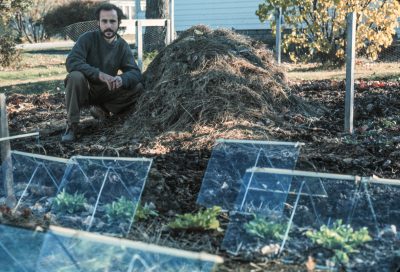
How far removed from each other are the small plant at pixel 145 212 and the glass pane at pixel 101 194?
65mm

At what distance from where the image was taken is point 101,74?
21.6ft

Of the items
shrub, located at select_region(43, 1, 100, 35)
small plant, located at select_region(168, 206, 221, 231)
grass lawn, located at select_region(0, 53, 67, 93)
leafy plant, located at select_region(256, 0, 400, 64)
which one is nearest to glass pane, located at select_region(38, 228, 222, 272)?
small plant, located at select_region(168, 206, 221, 231)

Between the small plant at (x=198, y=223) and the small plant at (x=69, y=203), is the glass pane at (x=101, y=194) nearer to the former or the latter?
the small plant at (x=69, y=203)

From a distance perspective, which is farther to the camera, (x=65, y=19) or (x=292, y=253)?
(x=65, y=19)

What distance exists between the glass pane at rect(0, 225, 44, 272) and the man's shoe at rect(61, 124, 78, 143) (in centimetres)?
337

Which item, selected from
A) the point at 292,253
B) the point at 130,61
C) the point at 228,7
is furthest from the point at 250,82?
the point at 228,7

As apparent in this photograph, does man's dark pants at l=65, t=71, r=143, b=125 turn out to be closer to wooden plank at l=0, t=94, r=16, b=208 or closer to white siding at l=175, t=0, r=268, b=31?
wooden plank at l=0, t=94, r=16, b=208

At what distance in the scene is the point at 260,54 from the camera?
8062 mm

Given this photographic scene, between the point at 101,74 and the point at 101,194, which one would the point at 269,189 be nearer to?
the point at 101,194

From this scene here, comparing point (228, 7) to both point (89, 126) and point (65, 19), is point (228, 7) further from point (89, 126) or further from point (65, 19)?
point (89, 126)

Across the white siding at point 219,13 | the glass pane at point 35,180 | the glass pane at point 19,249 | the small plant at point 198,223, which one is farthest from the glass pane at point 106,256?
the white siding at point 219,13

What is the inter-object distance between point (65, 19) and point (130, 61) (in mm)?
23355

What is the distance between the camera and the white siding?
20.8m

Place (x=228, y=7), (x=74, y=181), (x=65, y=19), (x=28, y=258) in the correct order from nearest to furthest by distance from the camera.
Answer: (x=28, y=258) < (x=74, y=181) < (x=228, y=7) < (x=65, y=19)
